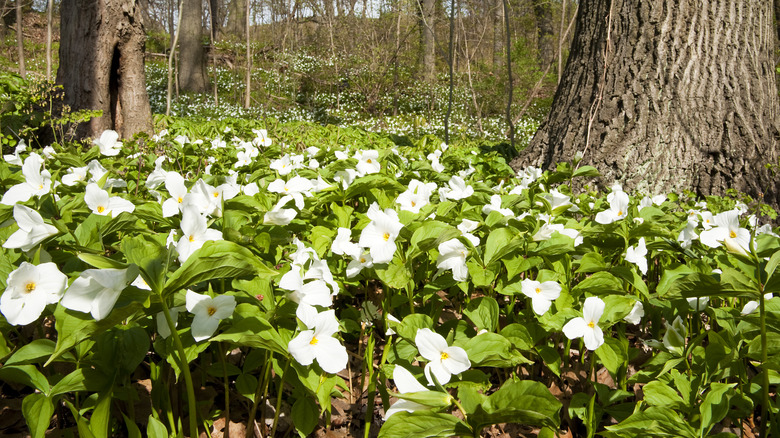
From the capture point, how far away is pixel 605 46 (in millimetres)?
3010

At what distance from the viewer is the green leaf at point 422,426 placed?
0.77 meters

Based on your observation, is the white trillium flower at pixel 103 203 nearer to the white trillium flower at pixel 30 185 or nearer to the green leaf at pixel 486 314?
the white trillium flower at pixel 30 185

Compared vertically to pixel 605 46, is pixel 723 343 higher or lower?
lower

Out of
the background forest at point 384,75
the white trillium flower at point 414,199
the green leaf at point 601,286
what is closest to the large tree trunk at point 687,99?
the white trillium flower at point 414,199

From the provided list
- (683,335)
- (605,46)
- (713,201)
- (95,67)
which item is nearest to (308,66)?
(95,67)

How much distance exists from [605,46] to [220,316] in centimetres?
296

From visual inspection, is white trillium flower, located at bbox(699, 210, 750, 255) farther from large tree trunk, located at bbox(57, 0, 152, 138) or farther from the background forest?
the background forest

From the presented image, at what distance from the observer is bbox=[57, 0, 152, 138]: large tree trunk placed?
375cm

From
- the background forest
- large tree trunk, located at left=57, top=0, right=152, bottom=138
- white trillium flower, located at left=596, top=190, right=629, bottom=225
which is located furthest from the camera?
the background forest

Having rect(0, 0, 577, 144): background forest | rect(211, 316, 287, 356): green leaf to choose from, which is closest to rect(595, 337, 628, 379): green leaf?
rect(211, 316, 287, 356): green leaf

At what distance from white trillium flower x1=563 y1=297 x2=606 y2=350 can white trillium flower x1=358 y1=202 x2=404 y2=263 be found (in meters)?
0.44

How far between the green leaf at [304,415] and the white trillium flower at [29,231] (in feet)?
1.97

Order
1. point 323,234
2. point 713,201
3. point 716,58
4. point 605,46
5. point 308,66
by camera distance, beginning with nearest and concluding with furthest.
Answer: point 323,234, point 713,201, point 716,58, point 605,46, point 308,66

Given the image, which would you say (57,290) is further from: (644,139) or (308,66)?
(308,66)
